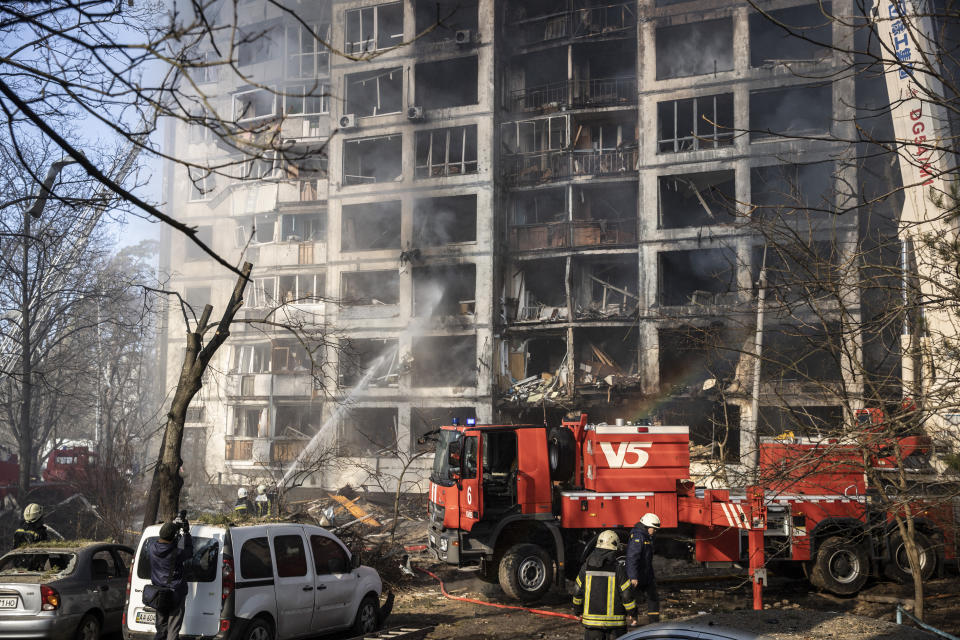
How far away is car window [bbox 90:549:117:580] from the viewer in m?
10.7

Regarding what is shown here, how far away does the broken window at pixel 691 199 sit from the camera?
34062 millimetres

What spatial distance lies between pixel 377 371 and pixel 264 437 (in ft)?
21.0

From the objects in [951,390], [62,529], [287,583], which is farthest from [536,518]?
[62,529]

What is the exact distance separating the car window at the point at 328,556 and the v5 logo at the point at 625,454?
5229 millimetres

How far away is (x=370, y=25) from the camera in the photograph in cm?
4078

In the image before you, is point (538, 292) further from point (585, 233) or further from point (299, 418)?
point (299, 418)

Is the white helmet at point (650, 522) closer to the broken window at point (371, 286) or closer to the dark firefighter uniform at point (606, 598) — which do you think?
the dark firefighter uniform at point (606, 598)

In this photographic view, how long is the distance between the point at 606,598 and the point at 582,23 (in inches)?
1313

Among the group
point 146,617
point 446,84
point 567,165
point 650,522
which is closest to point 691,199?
point 567,165

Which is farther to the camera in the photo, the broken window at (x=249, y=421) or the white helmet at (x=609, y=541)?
the broken window at (x=249, y=421)

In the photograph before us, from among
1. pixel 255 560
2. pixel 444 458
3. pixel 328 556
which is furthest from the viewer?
pixel 444 458

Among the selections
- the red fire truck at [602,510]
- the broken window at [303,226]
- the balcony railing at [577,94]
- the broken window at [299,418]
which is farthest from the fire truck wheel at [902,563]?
the broken window at [303,226]

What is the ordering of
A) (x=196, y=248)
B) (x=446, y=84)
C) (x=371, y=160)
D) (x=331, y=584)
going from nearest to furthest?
1. (x=331, y=584)
2. (x=446, y=84)
3. (x=371, y=160)
4. (x=196, y=248)

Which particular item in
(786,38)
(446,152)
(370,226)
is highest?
(786,38)
